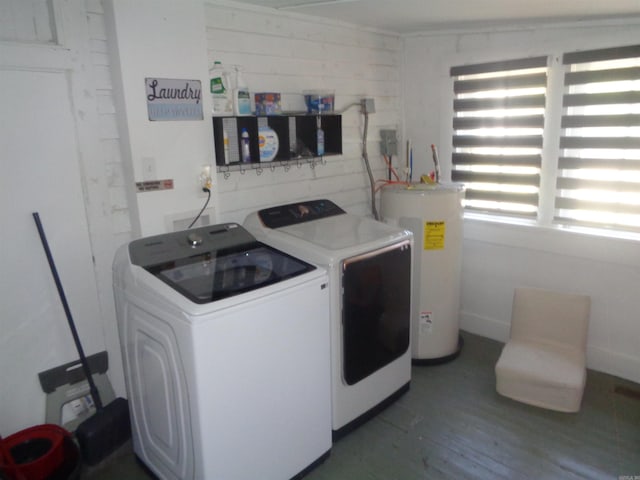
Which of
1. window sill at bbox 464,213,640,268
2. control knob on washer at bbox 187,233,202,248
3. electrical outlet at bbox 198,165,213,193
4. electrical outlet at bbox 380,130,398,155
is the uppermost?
electrical outlet at bbox 380,130,398,155

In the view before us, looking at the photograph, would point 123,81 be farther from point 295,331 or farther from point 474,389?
point 474,389

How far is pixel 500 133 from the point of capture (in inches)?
128

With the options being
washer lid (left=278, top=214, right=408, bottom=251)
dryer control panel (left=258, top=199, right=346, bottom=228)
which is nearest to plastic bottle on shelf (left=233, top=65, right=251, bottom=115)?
dryer control panel (left=258, top=199, right=346, bottom=228)

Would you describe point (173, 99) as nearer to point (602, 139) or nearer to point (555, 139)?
point (555, 139)

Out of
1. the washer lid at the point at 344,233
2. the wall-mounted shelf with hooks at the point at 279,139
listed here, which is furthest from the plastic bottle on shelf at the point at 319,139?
the washer lid at the point at 344,233

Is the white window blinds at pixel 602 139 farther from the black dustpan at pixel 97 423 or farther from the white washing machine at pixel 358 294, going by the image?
the black dustpan at pixel 97 423

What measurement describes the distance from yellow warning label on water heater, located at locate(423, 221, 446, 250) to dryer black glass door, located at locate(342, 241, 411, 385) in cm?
34

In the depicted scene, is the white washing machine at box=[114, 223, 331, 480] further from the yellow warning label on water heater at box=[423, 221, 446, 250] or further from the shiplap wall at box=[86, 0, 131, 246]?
the yellow warning label on water heater at box=[423, 221, 446, 250]

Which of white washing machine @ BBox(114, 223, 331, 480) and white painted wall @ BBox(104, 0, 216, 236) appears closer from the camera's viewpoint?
white washing machine @ BBox(114, 223, 331, 480)

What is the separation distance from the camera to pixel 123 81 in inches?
84.4

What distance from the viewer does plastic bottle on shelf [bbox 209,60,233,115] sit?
2.49 m

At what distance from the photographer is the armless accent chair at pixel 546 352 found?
2.54 metres

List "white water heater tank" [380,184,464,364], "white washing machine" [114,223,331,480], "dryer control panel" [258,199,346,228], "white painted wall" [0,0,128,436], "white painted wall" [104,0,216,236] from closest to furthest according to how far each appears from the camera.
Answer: "white washing machine" [114,223,331,480]
"white painted wall" [0,0,128,436]
"white painted wall" [104,0,216,236]
"dryer control panel" [258,199,346,228]
"white water heater tank" [380,184,464,364]

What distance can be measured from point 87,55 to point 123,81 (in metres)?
0.20
